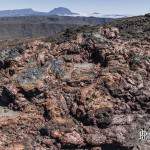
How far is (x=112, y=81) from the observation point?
75.9 feet

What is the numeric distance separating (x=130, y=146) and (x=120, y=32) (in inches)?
302

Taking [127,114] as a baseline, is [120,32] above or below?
above

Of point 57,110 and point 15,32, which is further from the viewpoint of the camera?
point 15,32

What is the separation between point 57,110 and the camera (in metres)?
22.4

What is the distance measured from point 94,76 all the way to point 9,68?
4.65 metres

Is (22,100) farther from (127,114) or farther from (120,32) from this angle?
(120,32)

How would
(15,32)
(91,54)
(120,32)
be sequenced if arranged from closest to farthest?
(91,54) < (120,32) < (15,32)

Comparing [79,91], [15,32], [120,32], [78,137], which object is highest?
[120,32]

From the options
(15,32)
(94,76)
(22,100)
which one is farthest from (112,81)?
(15,32)

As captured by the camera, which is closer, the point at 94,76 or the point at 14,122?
the point at 14,122

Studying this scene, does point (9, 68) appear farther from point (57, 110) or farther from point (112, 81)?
point (112, 81)

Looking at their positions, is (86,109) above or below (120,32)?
below

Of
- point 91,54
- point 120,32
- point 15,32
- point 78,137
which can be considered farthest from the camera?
point 15,32

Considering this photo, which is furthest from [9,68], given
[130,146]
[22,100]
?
[130,146]
